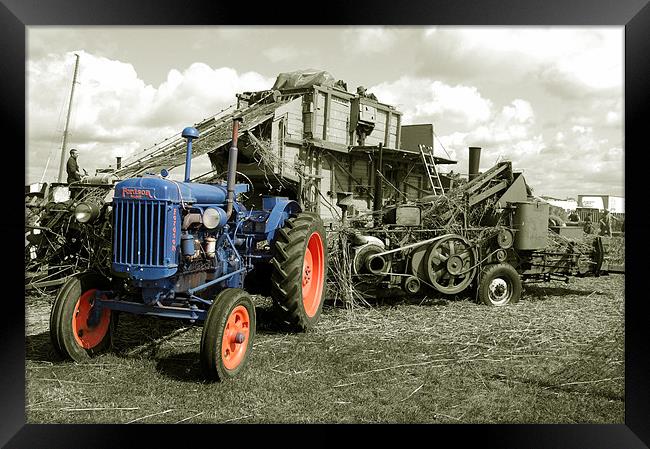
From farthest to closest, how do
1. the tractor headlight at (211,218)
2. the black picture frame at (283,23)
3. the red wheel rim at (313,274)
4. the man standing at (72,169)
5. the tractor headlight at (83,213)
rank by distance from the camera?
1. the man standing at (72,169)
2. the red wheel rim at (313,274)
3. the tractor headlight at (83,213)
4. the tractor headlight at (211,218)
5. the black picture frame at (283,23)

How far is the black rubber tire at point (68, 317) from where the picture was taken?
4184 mm

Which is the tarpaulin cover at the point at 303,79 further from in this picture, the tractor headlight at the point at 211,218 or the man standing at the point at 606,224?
the tractor headlight at the point at 211,218

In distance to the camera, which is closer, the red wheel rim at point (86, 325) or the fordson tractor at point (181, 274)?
the fordson tractor at point (181, 274)

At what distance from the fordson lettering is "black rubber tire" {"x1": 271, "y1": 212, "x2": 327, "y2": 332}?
1.51m

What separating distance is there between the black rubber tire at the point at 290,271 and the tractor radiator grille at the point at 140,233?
1.37 metres

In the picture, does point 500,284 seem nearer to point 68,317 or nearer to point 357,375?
point 357,375

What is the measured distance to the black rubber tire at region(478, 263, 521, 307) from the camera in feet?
23.6

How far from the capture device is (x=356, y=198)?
13.8 m

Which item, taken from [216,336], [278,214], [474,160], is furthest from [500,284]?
[216,336]

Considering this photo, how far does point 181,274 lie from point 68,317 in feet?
3.20

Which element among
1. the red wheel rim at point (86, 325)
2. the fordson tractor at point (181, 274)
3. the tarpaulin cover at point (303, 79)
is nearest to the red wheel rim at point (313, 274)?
the fordson tractor at point (181, 274)
